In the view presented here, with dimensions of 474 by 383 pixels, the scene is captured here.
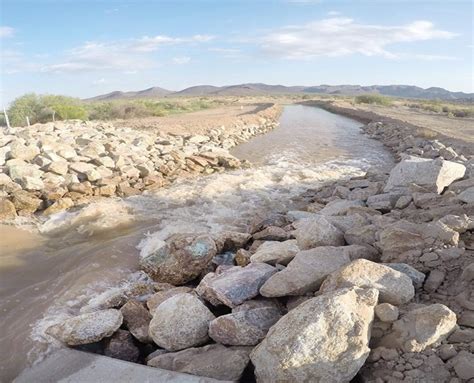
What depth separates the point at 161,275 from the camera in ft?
19.9

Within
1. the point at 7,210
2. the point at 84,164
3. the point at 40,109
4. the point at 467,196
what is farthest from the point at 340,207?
the point at 40,109

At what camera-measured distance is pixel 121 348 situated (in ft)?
14.2

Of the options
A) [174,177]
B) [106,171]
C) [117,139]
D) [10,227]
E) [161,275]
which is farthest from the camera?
[117,139]

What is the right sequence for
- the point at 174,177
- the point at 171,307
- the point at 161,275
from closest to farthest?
the point at 171,307 → the point at 161,275 → the point at 174,177

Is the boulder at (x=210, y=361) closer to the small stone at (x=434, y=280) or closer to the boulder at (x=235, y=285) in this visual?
the boulder at (x=235, y=285)

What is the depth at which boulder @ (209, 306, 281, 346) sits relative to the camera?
3.94m

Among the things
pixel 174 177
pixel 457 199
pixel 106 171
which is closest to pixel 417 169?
pixel 457 199

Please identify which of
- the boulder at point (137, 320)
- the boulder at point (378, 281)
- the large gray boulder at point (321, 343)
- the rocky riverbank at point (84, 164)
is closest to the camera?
the large gray boulder at point (321, 343)

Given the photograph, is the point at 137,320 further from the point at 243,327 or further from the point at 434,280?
the point at 434,280

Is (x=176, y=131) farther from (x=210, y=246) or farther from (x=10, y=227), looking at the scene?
(x=210, y=246)

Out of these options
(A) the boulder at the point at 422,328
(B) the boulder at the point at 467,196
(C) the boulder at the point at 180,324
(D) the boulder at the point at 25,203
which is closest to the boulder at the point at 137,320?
(C) the boulder at the point at 180,324

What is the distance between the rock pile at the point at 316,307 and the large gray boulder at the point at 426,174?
0.76 metres

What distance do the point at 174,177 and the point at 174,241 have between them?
276 inches

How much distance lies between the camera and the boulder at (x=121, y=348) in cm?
430
